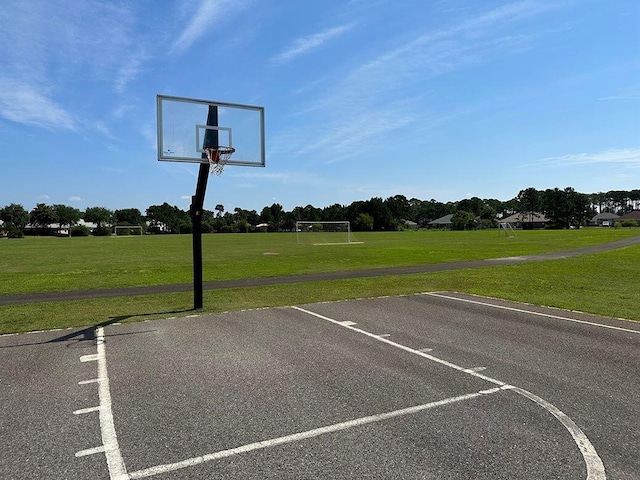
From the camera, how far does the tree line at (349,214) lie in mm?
113125

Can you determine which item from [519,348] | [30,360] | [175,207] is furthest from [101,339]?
[175,207]

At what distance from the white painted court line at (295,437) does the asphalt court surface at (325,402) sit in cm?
2

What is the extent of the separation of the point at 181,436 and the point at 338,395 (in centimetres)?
175

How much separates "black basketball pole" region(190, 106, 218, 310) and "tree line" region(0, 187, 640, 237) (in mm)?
88043

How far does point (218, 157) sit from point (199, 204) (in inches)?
50.7

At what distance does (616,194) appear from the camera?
185 metres

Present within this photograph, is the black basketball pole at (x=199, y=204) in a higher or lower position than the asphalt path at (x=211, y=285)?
higher

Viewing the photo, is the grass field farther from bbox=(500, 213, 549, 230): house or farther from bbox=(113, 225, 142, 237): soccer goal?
bbox=(500, 213, 549, 230): house

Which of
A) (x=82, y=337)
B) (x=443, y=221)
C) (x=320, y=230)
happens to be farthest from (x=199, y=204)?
(x=443, y=221)

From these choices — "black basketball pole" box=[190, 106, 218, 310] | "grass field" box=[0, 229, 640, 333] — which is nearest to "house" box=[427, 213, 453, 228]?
"grass field" box=[0, 229, 640, 333]

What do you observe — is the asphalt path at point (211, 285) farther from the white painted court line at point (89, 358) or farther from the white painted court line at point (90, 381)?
the white painted court line at point (90, 381)

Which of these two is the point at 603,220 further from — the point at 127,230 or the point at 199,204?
the point at 199,204

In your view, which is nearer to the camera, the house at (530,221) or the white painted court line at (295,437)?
the white painted court line at (295,437)

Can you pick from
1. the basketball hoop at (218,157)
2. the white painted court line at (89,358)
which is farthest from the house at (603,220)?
the white painted court line at (89,358)
